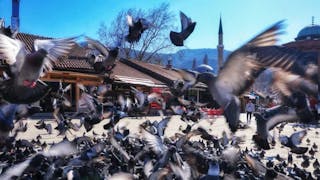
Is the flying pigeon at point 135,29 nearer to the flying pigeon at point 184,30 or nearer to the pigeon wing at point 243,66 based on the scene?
the flying pigeon at point 184,30

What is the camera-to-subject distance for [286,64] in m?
4.86

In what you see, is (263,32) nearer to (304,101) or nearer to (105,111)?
(304,101)

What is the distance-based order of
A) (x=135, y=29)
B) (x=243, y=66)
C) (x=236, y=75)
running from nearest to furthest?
(x=243, y=66) → (x=236, y=75) → (x=135, y=29)

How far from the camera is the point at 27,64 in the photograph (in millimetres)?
5457

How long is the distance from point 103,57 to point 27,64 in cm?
199

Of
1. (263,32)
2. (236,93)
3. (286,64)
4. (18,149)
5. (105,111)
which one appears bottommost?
(18,149)

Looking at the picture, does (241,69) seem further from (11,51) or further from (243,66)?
(11,51)

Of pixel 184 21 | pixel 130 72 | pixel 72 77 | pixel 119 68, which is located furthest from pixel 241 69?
pixel 130 72

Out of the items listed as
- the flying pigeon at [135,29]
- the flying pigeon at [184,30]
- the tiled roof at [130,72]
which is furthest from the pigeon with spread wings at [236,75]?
the tiled roof at [130,72]

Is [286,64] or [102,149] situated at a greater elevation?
[286,64]

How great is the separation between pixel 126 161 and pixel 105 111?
357 cm

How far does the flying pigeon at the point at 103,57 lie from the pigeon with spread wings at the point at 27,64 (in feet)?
4.32

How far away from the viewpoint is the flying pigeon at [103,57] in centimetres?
700

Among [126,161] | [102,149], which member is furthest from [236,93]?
[102,149]
